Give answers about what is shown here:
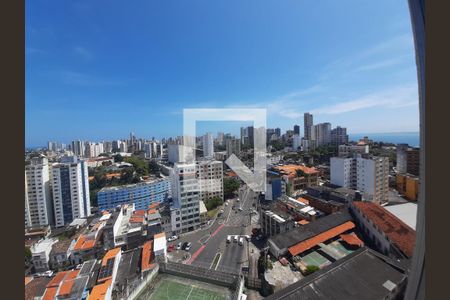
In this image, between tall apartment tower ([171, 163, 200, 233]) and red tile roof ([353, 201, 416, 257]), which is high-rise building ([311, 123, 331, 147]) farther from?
tall apartment tower ([171, 163, 200, 233])

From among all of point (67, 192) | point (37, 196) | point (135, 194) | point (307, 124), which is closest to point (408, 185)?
point (307, 124)

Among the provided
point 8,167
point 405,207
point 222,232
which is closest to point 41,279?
point 222,232

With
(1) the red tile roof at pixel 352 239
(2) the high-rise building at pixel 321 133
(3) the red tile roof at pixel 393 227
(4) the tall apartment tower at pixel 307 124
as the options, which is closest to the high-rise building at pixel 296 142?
(4) the tall apartment tower at pixel 307 124

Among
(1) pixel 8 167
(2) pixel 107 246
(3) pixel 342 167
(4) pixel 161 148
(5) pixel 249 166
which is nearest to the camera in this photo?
(1) pixel 8 167

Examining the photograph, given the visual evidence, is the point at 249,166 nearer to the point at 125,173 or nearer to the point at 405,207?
the point at 405,207

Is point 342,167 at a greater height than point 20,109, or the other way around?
point 20,109

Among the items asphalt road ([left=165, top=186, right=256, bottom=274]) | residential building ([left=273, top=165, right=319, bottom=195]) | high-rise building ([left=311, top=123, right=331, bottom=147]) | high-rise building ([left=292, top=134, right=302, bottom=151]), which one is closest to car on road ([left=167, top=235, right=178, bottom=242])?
asphalt road ([left=165, top=186, right=256, bottom=274])

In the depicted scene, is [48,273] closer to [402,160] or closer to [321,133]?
[402,160]

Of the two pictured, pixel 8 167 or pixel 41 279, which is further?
pixel 41 279
